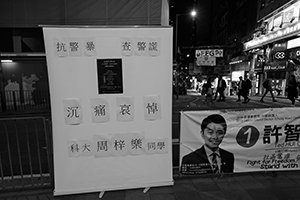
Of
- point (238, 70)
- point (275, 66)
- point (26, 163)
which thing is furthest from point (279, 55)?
point (26, 163)

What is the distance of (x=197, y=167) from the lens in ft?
11.1

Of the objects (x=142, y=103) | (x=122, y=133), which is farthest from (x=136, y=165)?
(x=142, y=103)

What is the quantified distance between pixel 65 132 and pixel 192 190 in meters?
2.39

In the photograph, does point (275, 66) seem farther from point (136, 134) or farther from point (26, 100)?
point (26, 100)

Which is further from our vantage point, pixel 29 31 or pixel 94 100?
pixel 29 31

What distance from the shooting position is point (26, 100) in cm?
1182

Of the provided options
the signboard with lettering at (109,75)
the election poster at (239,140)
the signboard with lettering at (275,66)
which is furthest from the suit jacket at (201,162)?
the signboard with lettering at (275,66)

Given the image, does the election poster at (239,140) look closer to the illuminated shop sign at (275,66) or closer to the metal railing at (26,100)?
the metal railing at (26,100)

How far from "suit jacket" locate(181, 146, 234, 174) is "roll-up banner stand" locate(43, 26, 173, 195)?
434mm

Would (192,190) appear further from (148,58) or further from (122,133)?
(148,58)

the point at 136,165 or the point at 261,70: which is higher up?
the point at 261,70

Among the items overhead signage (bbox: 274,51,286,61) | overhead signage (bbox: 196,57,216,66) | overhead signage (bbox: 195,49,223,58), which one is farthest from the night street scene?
overhead signage (bbox: 274,51,286,61)

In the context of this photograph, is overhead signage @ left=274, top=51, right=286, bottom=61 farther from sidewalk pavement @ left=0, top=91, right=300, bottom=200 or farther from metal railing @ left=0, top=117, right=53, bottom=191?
metal railing @ left=0, top=117, right=53, bottom=191

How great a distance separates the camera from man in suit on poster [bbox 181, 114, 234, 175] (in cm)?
328
